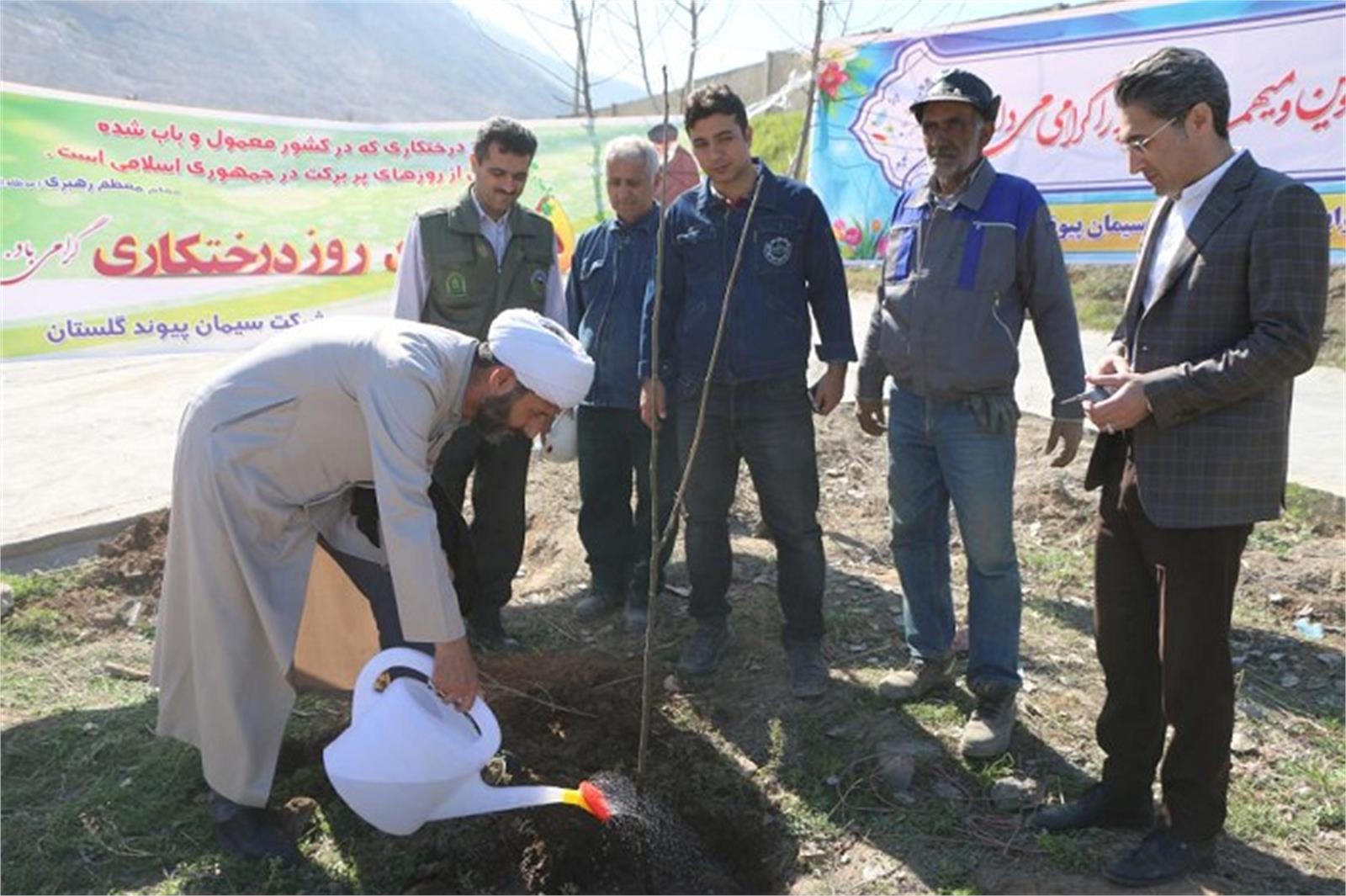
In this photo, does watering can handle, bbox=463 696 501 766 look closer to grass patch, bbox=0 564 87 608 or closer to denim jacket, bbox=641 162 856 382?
denim jacket, bbox=641 162 856 382

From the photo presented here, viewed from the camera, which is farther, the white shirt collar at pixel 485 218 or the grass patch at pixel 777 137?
the grass patch at pixel 777 137

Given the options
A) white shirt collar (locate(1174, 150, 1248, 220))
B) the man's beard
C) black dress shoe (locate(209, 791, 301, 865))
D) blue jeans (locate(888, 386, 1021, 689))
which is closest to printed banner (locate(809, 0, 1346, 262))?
blue jeans (locate(888, 386, 1021, 689))

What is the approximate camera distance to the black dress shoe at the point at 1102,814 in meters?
2.73

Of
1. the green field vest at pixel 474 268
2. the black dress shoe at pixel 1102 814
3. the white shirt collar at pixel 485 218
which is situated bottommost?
the black dress shoe at pixel 1102 814

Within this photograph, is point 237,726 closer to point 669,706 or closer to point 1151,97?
point 669,706

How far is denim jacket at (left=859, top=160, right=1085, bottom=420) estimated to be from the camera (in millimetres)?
3025

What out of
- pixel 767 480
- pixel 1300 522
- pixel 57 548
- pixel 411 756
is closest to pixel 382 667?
pixel 411 756

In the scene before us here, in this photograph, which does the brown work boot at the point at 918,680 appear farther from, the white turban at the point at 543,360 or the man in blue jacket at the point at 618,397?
the white turban at the point at 543,360

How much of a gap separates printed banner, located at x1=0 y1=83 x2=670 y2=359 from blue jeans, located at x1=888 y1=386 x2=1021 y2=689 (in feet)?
12.1

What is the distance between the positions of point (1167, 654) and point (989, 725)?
783mm

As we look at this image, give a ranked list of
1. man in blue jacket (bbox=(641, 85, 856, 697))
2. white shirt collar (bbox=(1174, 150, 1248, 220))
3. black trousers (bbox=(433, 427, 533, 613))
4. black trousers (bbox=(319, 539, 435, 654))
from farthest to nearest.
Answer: black trousers (bbox=(433, 427, 533, 613)), man in blue jacket (bbox=(641, 85, 856, 697)), black trousers (bbox=(319, 539, 435, 654)), white shirt collar (bbox=(1174, 150, 1248, 220))

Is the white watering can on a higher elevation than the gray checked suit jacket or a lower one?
lower

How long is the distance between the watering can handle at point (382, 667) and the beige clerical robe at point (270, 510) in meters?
0.09

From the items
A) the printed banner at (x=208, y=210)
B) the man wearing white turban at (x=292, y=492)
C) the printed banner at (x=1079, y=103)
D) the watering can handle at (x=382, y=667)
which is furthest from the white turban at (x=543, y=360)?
the printed banner at (x=208, y=210)
